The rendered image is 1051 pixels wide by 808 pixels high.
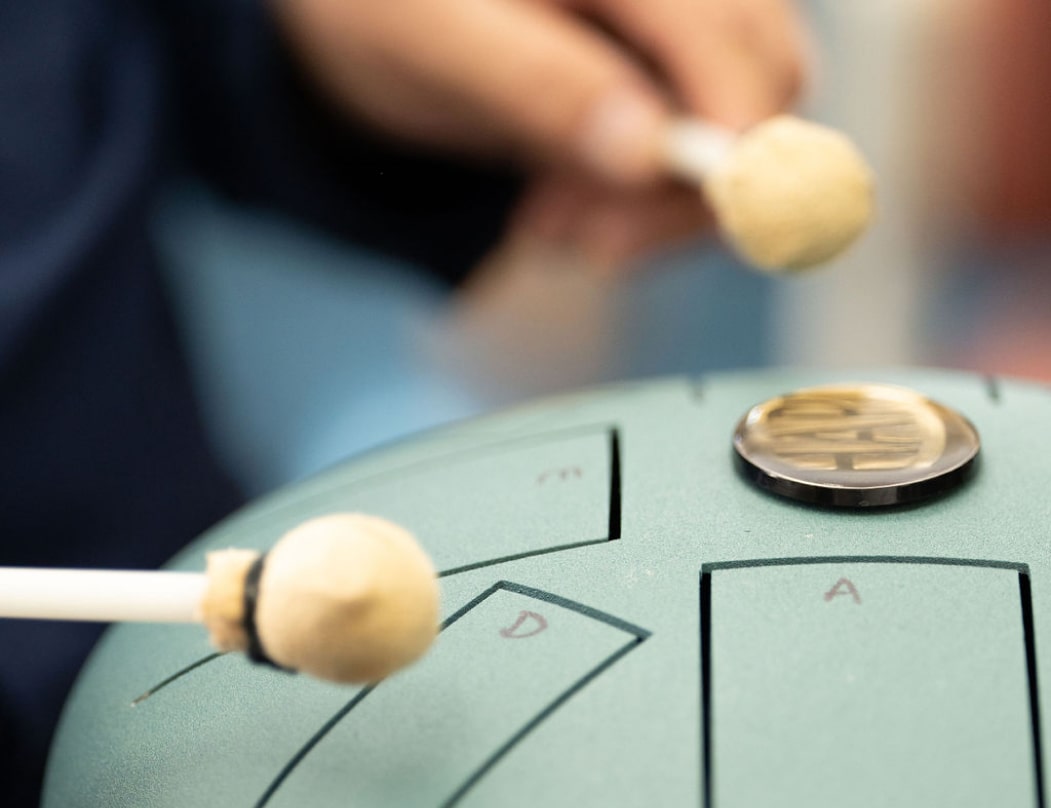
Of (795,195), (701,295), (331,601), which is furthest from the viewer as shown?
(701,295)

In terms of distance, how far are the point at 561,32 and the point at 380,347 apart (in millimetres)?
324

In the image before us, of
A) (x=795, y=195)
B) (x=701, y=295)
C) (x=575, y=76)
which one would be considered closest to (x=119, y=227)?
(x=575, y=76)

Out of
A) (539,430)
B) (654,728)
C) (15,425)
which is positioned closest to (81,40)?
(15,425)

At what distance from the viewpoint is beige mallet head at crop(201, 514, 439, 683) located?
18cm

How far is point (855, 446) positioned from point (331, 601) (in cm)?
13

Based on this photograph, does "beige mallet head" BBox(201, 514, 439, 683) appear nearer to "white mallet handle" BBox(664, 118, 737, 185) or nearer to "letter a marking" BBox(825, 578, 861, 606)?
"letter a marking" BBox(825, 578, 861, 606)

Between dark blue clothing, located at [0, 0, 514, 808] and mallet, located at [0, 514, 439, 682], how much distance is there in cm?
18

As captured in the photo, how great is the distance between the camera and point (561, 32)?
48 centimetres

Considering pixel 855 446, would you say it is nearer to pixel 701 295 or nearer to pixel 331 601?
pixel 331 601

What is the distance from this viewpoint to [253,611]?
18 cm

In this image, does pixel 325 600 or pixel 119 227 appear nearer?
pixel 325 600

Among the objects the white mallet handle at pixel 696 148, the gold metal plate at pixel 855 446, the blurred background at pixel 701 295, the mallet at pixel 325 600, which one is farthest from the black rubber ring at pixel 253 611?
the blurred background at pixel 701 295

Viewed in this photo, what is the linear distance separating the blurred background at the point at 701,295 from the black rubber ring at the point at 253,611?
41 cm

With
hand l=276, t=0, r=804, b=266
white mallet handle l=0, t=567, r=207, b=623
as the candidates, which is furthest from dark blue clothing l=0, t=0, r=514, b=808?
white mallet handle l=0, t=567, r=207, b=623
